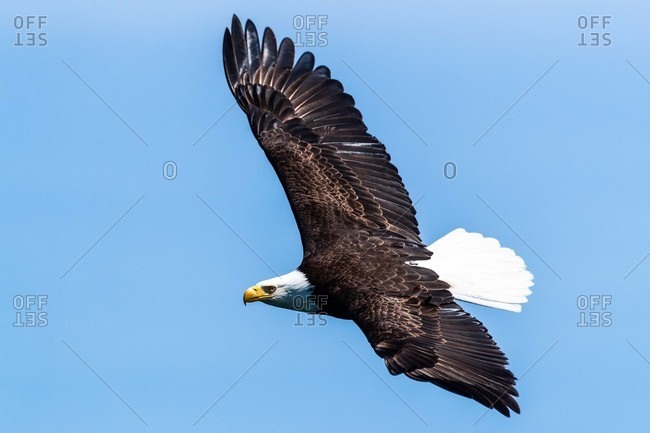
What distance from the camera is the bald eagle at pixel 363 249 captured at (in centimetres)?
1295

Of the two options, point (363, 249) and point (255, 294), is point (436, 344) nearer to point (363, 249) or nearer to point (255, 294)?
point (363, 249)

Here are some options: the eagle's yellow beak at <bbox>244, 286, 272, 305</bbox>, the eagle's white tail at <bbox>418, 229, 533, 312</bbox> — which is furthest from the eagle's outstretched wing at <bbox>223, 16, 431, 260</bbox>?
the eagle's yellow beak at <bbox>244, 286, 272, 305</bbox>

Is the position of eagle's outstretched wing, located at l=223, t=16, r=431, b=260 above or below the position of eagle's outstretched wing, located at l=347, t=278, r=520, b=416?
above

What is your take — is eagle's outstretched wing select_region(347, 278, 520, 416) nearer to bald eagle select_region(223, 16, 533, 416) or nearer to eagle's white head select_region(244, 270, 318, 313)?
bald eagle select_region(223, 16, 533, 416)

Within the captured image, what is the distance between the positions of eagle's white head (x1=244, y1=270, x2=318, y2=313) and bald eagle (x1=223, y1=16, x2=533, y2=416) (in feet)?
0.05

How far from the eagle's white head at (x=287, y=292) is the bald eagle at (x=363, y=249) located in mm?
14

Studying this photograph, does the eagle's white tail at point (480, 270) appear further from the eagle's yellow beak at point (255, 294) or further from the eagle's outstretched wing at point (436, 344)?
the eagle's yellow beak at point (255, 294)

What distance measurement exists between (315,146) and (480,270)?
96.1 inches

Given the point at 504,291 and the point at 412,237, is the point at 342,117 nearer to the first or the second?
the point at 412,237

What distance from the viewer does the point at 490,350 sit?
42.6 ft

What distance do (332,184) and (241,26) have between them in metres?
2.52

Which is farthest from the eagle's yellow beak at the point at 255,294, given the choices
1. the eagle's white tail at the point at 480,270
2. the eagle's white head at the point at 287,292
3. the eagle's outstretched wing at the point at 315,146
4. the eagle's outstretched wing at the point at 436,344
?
the eagle's white tail at the point at 480,270

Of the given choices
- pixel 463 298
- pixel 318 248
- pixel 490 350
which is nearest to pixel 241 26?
pixel 318 248

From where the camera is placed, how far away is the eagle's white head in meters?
14.6
